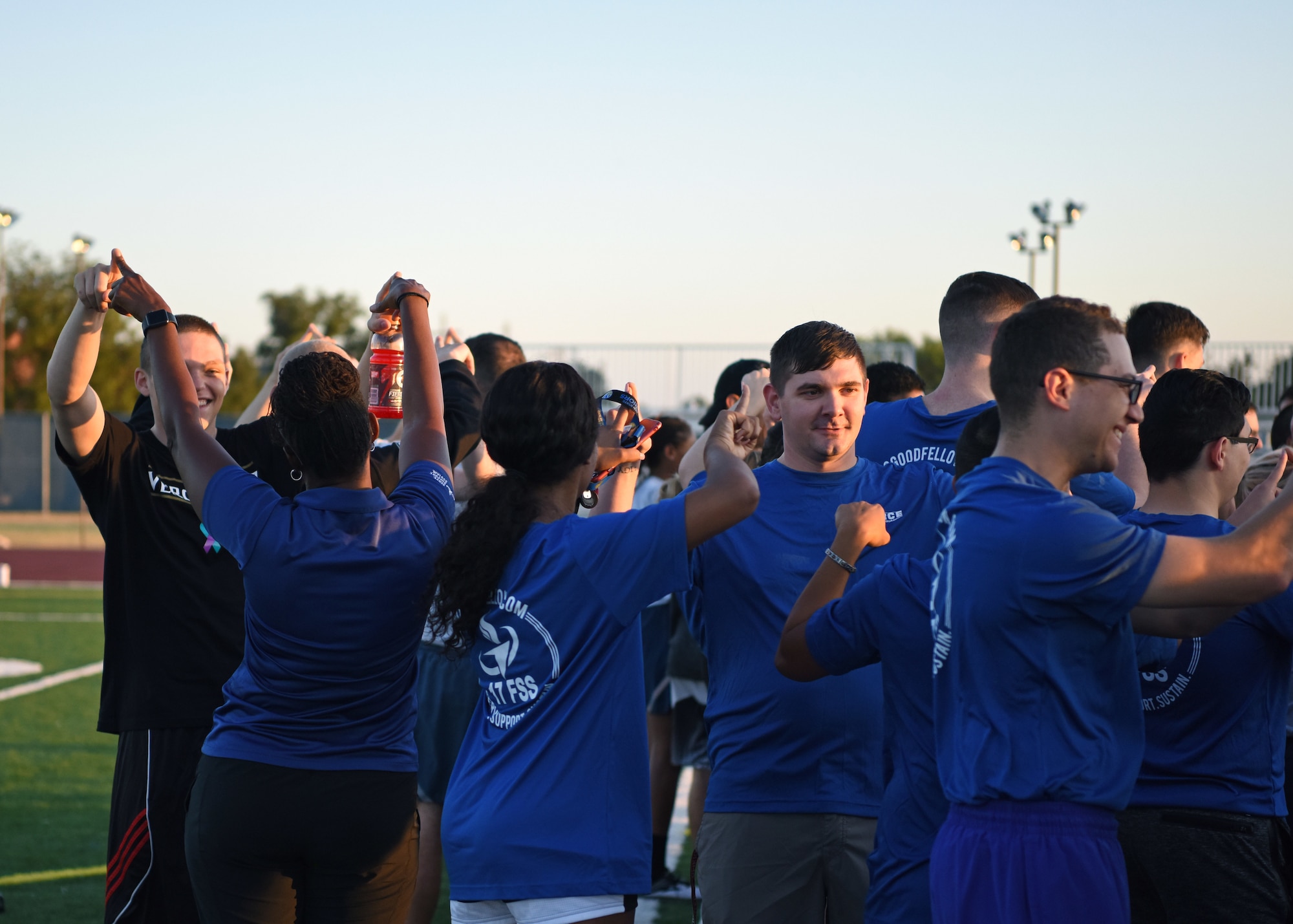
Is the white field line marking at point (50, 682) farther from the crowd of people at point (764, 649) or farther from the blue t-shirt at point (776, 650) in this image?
the blue t-shirt at point (776, 650)

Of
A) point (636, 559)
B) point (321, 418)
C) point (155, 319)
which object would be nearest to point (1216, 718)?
point (636, 559)

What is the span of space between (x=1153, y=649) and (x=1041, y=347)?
0.86 meters

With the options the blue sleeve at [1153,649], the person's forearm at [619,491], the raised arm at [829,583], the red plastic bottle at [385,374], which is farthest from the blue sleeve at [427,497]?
the blue sleeve at [1153,649]

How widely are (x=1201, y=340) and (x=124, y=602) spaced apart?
3.95 m

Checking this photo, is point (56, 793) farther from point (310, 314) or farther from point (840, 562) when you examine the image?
point (310, 314)

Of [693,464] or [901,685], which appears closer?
[901,685]

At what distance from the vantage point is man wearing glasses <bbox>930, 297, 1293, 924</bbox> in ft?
7.44

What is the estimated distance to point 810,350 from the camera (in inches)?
142

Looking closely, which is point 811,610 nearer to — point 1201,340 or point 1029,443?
point 1029,443

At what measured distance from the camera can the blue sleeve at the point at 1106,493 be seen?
348 centimetres

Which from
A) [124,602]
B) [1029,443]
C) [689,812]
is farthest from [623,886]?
[689,812]

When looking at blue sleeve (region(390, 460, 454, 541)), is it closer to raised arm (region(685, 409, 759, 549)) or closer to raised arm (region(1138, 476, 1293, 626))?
raised arm (region(685, 409, 759, 549))

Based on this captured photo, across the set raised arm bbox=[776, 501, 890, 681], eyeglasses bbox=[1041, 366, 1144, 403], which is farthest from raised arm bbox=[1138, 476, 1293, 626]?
raised arm bbox=[776, 501, 890, 681]

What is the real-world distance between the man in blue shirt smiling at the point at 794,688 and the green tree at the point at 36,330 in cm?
4235
